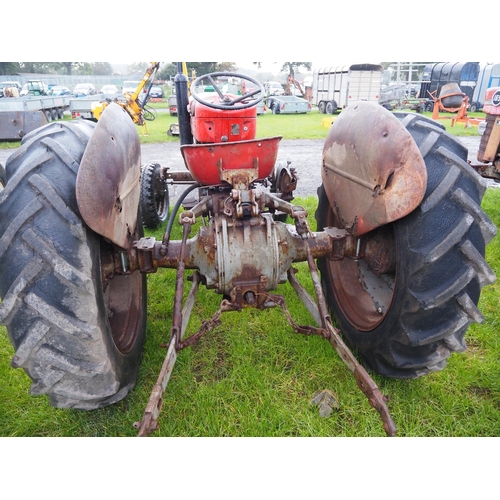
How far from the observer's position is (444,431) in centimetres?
207

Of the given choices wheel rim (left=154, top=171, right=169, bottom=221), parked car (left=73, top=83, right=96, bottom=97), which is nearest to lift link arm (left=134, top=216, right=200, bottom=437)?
wheel rim (left=154, top=171, right=169, bottom=221)

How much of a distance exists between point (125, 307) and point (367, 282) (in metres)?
1.55

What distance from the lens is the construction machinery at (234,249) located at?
5.25 ft

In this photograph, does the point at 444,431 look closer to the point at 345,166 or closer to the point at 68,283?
the point at 345,166

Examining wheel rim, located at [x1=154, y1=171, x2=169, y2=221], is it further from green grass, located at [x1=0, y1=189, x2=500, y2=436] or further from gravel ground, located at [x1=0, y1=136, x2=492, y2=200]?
green grass, located at [x1=0, y1=189, x2=500, y2=436]

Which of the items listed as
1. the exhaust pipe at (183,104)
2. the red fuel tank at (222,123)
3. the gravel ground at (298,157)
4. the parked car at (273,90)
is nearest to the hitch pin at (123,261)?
the red fuel tank at (222,123)

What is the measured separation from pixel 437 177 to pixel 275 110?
21.6m

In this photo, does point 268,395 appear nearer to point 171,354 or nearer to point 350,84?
point 171,354

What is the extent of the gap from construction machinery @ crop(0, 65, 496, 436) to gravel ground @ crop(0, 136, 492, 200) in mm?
3957

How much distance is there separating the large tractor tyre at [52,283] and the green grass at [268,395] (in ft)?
1.71

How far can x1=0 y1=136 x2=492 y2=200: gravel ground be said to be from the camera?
686 cm

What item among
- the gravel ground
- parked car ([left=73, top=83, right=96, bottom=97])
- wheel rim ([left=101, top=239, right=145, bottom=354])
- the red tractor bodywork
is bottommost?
parked car ([left=73, top=83, right=96, bottom=97])

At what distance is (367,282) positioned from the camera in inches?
105

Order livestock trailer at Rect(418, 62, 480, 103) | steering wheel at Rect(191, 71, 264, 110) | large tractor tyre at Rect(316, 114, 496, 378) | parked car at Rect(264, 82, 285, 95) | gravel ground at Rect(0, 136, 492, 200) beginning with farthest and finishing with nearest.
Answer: parked car at Rect(264, 82, 285, 95)
livestock trailer at Rect(418, 62, 480, 103)
gravel ground at Rect(0, 136, 492, 200)
steering wheel at Rect(191, 71, 264, 110)
large tractor tyre at Rect(316, 114, 496, 378)
